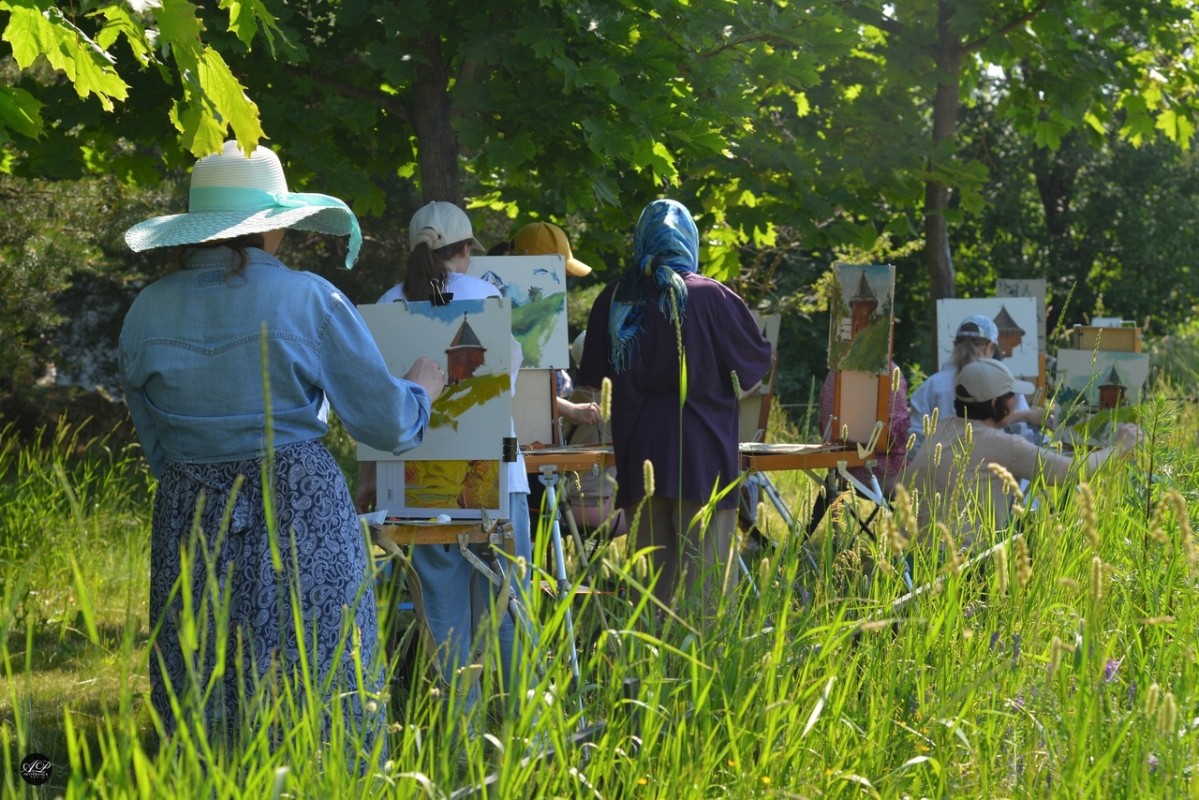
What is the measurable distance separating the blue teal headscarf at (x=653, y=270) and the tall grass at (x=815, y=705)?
1507mm

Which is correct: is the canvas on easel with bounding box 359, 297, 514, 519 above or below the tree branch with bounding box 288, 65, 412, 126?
below

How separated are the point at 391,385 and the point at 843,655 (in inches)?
41.9

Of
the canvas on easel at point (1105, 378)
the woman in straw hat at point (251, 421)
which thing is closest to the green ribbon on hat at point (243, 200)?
the woman in straw hat at point (251, 421)

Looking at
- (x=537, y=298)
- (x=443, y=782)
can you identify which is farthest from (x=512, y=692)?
(x=537, y=298)

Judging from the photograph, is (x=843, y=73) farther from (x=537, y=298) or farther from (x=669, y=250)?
(x=669, y=250)

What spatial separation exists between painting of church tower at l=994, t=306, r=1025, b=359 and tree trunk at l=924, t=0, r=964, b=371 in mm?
748

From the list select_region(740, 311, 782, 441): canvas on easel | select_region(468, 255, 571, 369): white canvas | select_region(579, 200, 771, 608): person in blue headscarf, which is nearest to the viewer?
select_region(579, 200, 771, 608): person in blue headscarf

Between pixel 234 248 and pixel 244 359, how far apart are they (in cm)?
25

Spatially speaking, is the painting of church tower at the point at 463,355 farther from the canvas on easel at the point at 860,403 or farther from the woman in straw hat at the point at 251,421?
the canvas on easel at the point at 860,403

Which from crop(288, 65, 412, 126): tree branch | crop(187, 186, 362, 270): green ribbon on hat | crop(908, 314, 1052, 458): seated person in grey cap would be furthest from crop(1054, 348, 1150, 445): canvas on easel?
crop(187, 186, 362, 270): green ribbon on hat

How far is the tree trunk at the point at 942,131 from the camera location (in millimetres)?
9242

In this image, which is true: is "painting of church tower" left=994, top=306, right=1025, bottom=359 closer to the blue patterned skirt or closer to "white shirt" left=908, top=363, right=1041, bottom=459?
"white shirt" left=908, top=363, right=1041, bottom=459

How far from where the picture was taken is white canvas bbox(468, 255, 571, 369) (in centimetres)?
544

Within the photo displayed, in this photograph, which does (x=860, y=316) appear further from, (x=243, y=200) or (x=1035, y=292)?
(x=1035, y=292)
